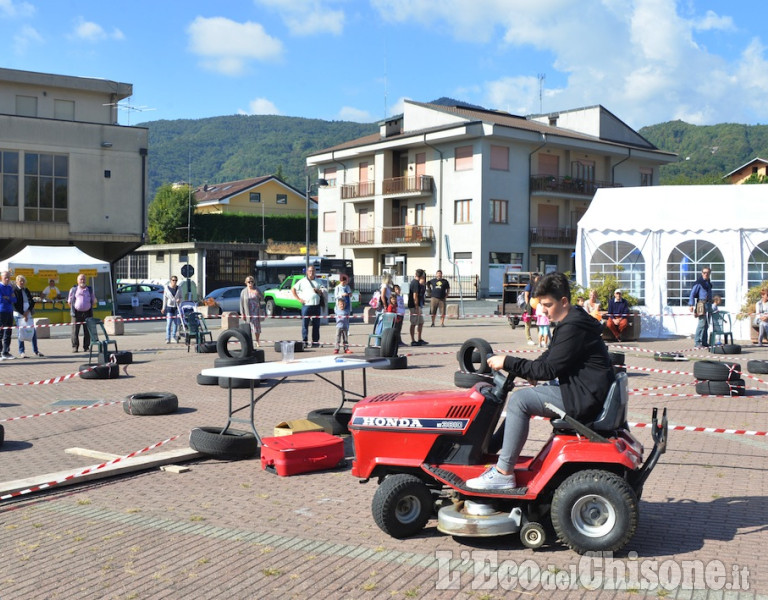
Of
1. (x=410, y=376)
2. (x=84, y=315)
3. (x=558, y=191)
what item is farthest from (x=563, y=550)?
(x=558, y=191)

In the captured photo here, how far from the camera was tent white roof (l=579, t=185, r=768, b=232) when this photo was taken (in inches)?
871

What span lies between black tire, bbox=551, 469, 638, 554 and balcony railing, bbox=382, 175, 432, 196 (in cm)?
5130

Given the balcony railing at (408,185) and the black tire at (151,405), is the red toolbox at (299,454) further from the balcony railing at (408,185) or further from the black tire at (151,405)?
the balcony railing at (408,185)

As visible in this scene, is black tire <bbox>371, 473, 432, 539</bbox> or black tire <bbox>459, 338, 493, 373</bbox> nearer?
black tire <bbox>371, 473, 432, 539</bbox>

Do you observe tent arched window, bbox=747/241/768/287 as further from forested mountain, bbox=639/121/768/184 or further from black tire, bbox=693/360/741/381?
forested mountain, bbox=639/121/768/184

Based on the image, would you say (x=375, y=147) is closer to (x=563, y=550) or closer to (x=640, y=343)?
(x=640, y=343)

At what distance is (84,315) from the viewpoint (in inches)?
778

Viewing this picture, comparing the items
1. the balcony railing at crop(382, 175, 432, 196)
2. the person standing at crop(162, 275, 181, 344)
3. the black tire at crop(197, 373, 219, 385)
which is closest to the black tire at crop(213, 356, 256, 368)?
the black tire at crop(197, 373, 219, 385)

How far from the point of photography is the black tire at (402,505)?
5.48 m

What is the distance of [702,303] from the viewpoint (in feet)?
68.5

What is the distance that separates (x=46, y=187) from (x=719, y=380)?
116 ft

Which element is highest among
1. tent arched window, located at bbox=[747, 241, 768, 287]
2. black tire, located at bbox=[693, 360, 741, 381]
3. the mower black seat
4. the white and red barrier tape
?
tent arched window, located at bbox=[747, 241, 768, 287]

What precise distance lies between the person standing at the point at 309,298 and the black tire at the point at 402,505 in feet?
43.2

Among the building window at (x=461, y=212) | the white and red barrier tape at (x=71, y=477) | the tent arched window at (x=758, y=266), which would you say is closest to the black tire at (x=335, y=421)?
the white and red barrier tape at (x=71, y=477)
